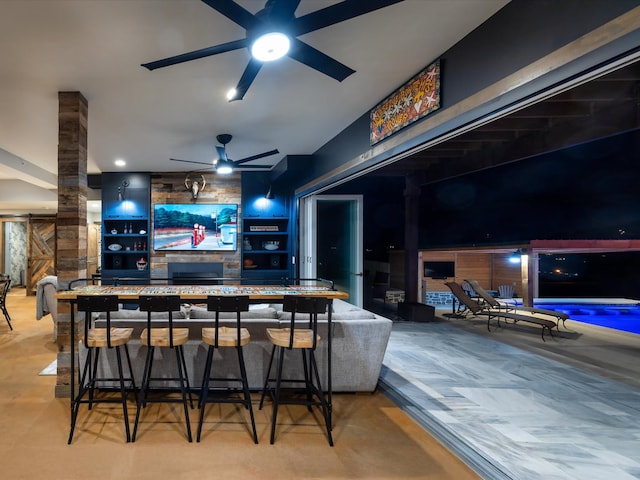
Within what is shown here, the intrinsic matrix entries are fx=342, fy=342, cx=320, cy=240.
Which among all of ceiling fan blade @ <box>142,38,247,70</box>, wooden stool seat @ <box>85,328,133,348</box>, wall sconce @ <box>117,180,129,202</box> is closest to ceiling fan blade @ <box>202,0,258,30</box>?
ceiling fan blade @ <box>142,38,247,70</box>

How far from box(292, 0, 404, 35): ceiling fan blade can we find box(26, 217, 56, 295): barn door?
10.8 meters

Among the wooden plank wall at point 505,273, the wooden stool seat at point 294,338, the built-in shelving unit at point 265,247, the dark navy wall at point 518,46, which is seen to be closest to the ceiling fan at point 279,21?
the dark navy wall at point 518,46

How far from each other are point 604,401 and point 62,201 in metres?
5.10

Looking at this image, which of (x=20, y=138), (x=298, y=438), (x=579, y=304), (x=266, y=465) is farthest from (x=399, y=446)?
(x=579, y=304)

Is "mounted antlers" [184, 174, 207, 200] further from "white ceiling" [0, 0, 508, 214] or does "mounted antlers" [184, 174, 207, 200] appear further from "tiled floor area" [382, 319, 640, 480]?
"tiled floor area" [382, 319, 640, 480]

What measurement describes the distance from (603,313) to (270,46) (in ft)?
31.5

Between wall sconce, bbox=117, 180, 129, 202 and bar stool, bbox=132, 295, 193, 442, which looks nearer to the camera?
bar stool, bbox=132, 295, 193, 442

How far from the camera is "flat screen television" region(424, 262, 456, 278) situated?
9.12 m

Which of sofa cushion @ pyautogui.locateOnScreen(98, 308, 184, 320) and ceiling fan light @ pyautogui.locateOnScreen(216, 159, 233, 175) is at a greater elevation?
ceiling fan light @ pyautogui.locateOnScreen(216, 159, 233, 175)

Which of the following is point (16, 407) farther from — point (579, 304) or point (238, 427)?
point (579, 304)

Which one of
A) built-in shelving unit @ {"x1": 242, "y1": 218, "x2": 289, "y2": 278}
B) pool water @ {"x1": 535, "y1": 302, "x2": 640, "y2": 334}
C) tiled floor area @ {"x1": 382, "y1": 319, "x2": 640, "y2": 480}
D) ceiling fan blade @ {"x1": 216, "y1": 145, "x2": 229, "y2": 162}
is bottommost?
pool water @ {"x1": 535, "y1": 302, "x2": 640, "y2": 334}

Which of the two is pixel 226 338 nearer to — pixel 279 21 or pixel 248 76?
pixel 248 76

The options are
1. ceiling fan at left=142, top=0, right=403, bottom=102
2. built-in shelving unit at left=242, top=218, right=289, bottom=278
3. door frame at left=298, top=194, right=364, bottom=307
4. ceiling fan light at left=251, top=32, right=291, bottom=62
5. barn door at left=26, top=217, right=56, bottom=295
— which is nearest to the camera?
ceiling fan at left=142, top=0, right=403, bottom=102

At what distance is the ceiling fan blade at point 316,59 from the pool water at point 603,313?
7.65 metres
